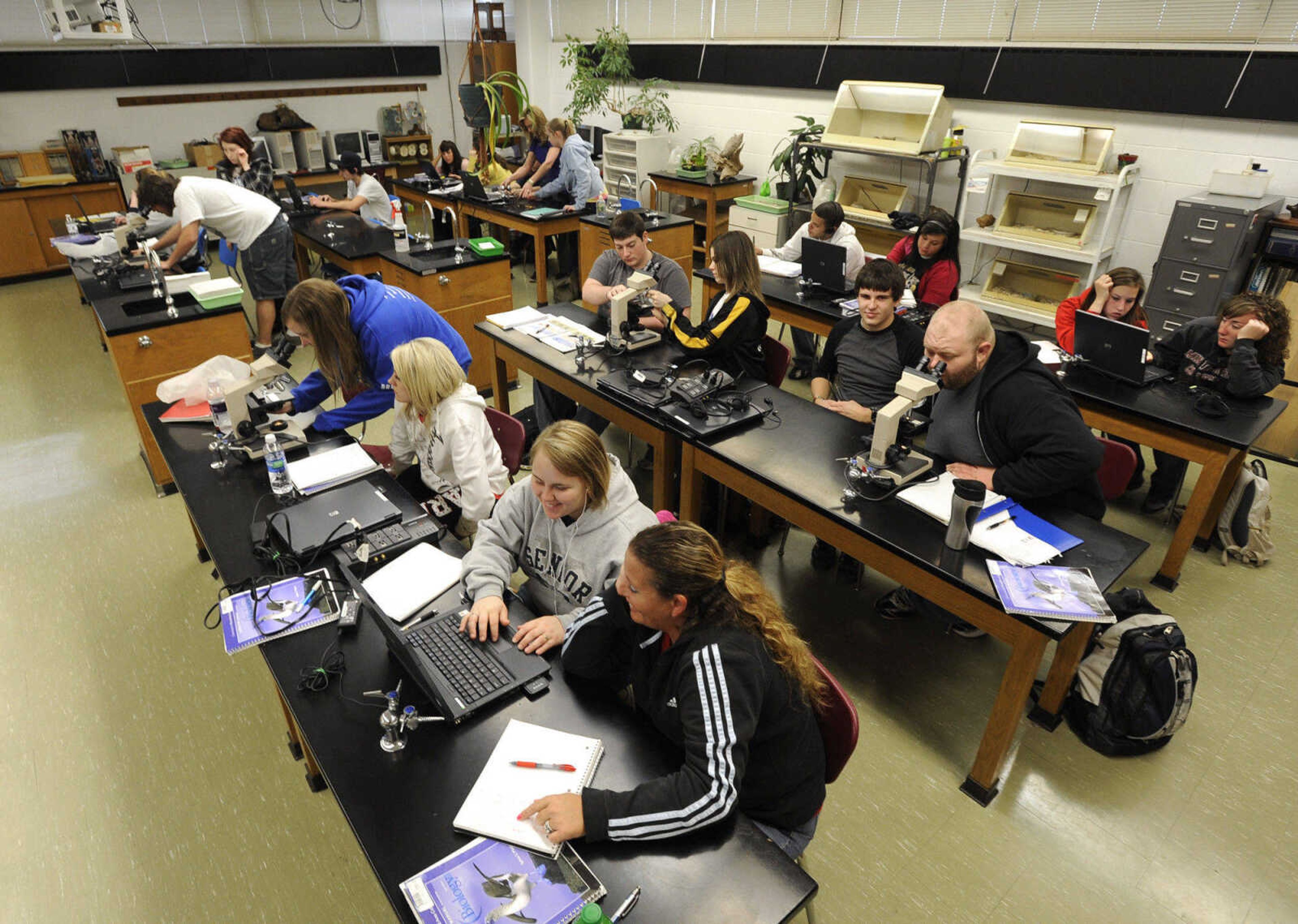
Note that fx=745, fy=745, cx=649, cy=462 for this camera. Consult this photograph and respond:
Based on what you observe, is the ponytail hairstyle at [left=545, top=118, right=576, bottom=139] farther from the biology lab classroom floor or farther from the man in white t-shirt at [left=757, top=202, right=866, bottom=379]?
the biology lab classroom floor

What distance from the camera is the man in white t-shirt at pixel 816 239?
4.38 meters

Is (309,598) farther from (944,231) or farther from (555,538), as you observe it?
(944,231)

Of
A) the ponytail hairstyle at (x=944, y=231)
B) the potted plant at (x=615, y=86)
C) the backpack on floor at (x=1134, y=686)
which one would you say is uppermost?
the potted plant at (x=615, y=86)

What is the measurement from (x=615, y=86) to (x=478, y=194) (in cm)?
299

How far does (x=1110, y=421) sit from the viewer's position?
10.2 feet

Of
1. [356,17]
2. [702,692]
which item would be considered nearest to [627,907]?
[702,692]

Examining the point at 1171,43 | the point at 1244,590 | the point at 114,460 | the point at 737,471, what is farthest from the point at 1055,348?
the point at 114,460

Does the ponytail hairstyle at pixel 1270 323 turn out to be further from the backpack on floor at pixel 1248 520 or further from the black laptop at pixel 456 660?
the black laptop at pixel 456 660

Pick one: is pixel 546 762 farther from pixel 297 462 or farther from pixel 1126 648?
pixel 1126 648

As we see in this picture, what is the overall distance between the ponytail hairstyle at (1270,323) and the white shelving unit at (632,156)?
5.53 metres

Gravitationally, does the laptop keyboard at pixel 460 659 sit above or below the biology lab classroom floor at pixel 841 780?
above

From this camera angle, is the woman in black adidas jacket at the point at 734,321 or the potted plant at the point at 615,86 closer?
the woman in black adidas jacket at the point at 734,321

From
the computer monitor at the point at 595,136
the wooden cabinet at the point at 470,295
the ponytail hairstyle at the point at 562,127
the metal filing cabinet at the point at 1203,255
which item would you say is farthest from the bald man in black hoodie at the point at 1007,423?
the computer monitor at the point at 595,136

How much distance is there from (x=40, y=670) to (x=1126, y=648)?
12.1 ft
